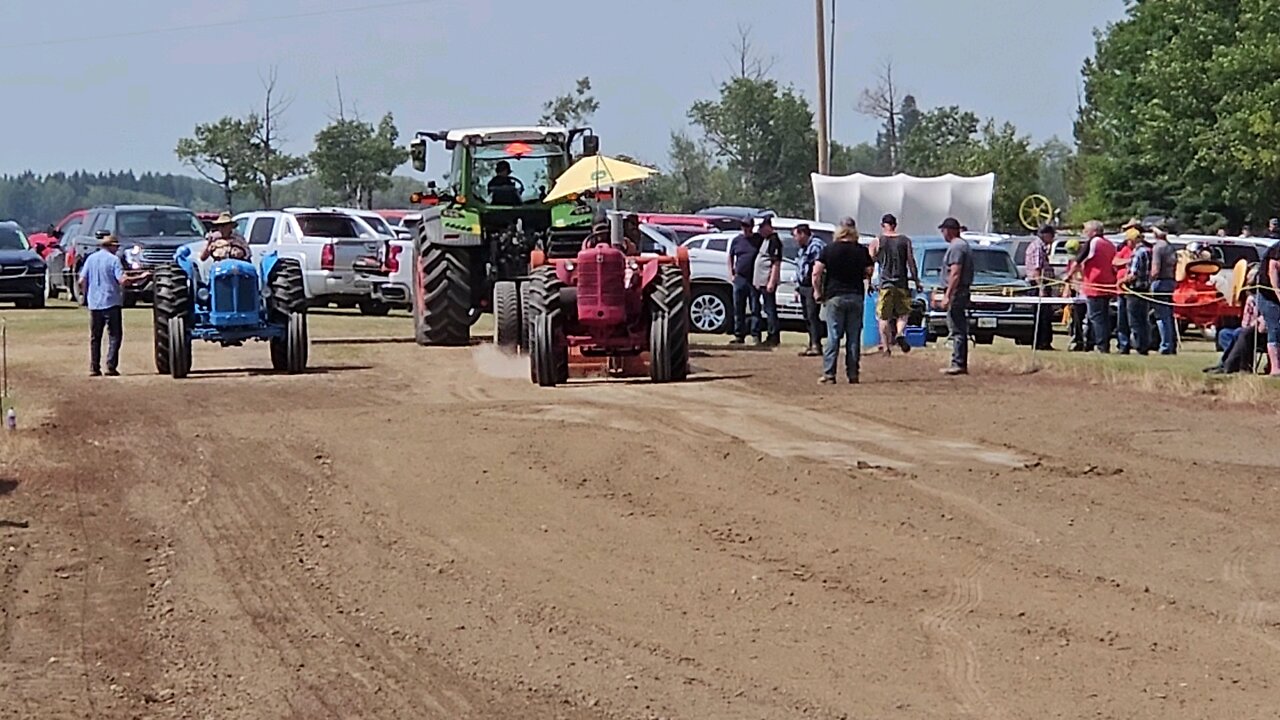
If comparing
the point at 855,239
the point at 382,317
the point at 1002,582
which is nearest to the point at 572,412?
the point at 855,239

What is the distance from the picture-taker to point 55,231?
41469mm

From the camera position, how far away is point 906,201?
38156 millimetres

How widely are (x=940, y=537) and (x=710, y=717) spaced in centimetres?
349

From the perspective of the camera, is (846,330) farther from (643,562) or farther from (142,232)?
(142,232)

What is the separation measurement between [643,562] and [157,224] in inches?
1073

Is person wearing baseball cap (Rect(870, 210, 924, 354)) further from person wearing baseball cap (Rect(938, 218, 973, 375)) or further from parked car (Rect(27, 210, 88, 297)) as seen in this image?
parked car (Rect(27, 210, 88, 297))

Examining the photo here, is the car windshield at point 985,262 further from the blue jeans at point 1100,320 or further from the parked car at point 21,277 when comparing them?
the parked car at point 21,277

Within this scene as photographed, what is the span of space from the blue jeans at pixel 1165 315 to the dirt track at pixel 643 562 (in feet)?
24.2

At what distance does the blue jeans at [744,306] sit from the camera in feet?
81.9

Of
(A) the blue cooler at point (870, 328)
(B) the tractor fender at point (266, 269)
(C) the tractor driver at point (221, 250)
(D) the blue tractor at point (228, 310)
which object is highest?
(C) the tractor driver at point (221, 250)

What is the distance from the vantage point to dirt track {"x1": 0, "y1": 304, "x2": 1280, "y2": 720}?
761cm

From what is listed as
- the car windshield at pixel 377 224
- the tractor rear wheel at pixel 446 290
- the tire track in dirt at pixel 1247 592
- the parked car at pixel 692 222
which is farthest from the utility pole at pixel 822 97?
the tire track in dirt at pixel 1247 592

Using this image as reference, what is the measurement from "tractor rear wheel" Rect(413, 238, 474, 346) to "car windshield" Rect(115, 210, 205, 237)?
41.7ft

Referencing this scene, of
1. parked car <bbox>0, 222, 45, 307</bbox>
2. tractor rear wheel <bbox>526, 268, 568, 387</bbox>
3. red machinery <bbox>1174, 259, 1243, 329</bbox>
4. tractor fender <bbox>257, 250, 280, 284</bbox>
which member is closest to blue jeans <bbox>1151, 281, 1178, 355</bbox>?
red machinery <bbox>1174, 259, 1243, 329</bbox>
